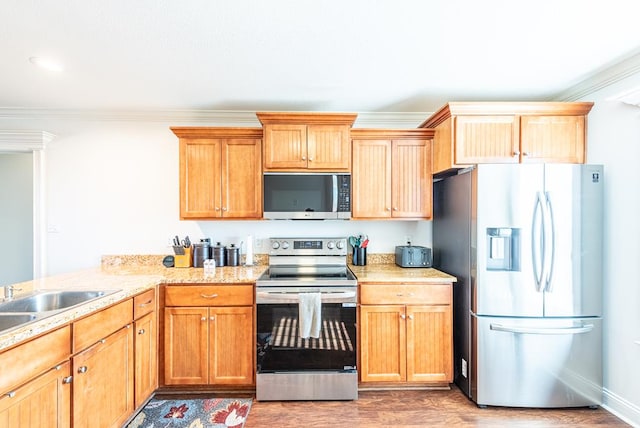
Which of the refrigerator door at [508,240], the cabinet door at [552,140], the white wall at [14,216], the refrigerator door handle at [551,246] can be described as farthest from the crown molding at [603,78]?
the white wall at [14,216]

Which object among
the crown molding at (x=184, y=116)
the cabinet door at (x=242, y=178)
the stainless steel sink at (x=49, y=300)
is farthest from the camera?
the crown molding at (x=184, y=116)

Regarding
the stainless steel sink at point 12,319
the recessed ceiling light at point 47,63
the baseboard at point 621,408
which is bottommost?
the baseboard at point 621,408

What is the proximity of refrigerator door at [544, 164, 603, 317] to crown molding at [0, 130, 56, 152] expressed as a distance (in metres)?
4.37

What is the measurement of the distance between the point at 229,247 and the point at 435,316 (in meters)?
1.95

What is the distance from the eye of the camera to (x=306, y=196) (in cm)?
271

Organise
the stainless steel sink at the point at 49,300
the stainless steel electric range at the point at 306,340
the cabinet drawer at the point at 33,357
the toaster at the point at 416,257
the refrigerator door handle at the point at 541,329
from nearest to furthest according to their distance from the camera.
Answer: the cabinet drawer at the point at 33,357 < the stainless steel sink at the point at 49,300 < the refrigerator door handle at the point at 541,329 < the stainless steel electric range at the point at 306,340 < the toaster at the point at 416,257

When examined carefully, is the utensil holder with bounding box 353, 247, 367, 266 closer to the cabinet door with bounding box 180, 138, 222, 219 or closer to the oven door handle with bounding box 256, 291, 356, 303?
the oven door handle with bounding box 256, 291, 356, 303

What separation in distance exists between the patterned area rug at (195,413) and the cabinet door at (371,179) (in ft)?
5.79

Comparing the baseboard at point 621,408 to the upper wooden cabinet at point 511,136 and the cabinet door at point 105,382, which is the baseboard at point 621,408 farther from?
the cabinet door at point 105,382

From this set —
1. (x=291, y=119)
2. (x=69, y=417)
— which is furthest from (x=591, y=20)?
(x=69, y=417)

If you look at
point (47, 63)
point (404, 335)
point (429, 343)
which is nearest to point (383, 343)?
point (404, 335)

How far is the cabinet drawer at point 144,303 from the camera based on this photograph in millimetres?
2085

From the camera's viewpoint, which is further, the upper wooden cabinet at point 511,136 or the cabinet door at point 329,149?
the cabinet door at point 329,149

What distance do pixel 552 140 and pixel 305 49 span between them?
205 cm
